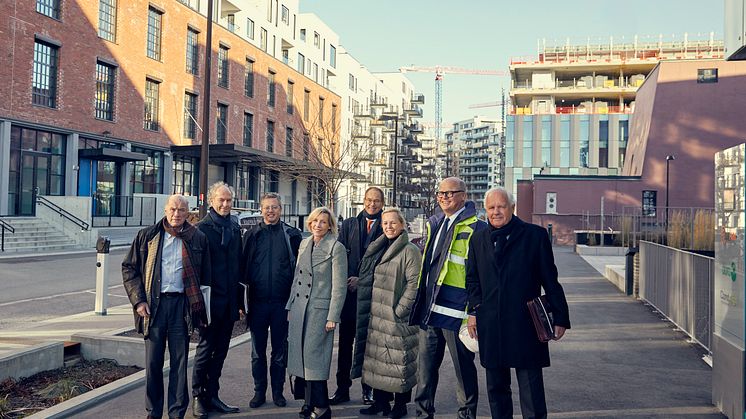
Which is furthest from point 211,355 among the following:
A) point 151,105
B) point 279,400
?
point 151,105

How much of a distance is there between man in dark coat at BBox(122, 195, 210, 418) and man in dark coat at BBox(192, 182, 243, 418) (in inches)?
9.7

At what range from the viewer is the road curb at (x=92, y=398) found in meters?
4.97

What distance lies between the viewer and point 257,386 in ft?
18.2

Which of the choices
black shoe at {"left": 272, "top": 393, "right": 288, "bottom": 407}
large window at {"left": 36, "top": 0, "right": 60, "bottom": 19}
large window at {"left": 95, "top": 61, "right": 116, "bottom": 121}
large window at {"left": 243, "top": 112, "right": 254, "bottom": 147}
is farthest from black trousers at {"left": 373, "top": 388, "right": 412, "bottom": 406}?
large window at {"left": 243, "top": 112, "right": 254, "bottom": 147}

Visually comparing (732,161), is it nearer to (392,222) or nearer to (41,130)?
(392,222)

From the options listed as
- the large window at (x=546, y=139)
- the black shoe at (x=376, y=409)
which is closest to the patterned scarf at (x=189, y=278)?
the black shoe at (x=376, y=409)

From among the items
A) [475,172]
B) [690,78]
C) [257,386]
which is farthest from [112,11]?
[475,172]

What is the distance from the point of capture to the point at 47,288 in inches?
504

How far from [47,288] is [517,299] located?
1149cm

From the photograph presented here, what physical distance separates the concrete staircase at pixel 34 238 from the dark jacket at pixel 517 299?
19.4 meters

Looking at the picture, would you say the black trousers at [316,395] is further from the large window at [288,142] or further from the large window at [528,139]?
the large window at [528,139]

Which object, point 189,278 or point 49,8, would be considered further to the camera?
point 49,8

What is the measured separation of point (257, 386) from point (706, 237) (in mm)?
14888

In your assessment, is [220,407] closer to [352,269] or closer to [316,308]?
[316,308]
